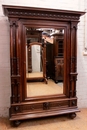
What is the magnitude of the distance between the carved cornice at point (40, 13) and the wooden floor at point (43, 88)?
1046mm

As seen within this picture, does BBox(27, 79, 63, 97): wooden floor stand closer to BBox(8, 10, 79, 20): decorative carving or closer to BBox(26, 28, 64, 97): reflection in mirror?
BBox(26, 28, 64, 97): reflection in mirror

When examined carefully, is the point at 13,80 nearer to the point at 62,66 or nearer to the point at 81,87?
the point at 62,66

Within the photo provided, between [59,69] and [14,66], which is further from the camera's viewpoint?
[59,69]

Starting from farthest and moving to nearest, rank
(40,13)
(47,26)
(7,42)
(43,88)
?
1. (7,42)
2. (43,88)
3. (47,26)
4. (40,13)

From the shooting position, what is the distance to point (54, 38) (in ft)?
7.94

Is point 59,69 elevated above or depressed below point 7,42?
below

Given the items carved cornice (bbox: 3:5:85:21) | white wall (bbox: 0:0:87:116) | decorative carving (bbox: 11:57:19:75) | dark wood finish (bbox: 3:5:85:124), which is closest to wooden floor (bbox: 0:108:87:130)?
dark wood finish (bbox: 3:5:85:124)

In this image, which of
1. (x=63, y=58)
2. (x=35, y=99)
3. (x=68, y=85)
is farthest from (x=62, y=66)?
(x=35, y=99)

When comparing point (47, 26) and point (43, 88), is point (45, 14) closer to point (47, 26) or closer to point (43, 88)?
point (47, 26)

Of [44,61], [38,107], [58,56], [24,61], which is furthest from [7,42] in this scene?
[38,107]

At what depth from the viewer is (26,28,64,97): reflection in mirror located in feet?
7.64

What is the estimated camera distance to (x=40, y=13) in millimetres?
2203

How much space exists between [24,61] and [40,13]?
77cm

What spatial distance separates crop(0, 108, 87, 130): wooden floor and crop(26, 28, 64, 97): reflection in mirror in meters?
0.48
